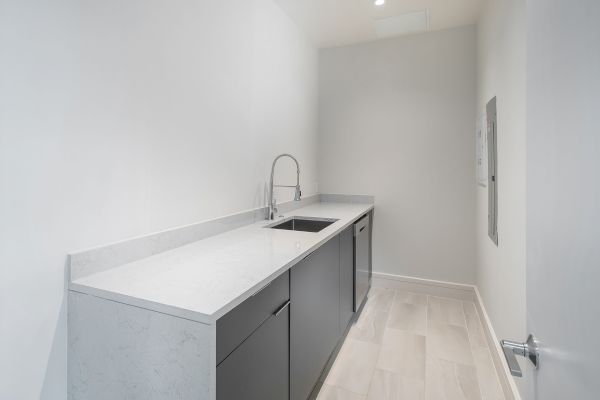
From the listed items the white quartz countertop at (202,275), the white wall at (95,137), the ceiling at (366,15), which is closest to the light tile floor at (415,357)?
the white quartz countertop at (202,275)

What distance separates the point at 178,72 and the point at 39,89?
64 cm

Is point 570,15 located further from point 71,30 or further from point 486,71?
point 486,71

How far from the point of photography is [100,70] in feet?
3.70

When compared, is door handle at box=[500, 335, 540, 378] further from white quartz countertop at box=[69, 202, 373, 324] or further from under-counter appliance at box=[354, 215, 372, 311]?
under-counter appliance at box=[354, 215, 372, 311]

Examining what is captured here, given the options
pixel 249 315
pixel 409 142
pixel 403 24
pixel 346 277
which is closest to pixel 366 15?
pixel 403 24

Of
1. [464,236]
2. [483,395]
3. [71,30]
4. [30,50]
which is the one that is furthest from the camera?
[464,236]

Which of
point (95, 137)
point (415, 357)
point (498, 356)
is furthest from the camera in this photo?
point (415, 357)

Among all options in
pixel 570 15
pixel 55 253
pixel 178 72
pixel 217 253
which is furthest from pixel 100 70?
pixel 570 15

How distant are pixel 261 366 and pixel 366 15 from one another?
2.72 m

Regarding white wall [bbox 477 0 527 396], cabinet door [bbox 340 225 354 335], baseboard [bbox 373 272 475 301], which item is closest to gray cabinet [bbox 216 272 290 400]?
cabinet door [bbox 340 225 354 335]

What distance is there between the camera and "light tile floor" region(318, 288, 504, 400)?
1.69 metres

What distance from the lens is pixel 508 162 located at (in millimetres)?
1634

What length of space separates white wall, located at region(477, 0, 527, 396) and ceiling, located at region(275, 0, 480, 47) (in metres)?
0.36

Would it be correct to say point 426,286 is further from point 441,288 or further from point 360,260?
point 360,260
